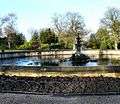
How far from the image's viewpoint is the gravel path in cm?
1556

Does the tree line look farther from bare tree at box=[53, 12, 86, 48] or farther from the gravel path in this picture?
the gravel path

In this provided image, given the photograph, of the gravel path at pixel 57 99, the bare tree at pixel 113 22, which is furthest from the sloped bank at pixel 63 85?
the bare tree at pixel 113 22

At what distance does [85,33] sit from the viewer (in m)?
88.7

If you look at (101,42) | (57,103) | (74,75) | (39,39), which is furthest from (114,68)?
(39,39)

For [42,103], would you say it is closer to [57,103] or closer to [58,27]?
[57,103]

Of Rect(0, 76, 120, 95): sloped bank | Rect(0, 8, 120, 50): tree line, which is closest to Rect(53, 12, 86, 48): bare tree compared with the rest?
Rect(0, 8, 120, 50): tree line

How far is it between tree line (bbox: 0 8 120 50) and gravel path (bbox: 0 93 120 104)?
55678mm

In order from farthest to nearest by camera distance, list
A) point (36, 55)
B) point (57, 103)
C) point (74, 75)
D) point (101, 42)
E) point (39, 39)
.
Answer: point (39, 39) < point (101, 42) < point (36, 55) < point (74, 75) < point (57, 103)

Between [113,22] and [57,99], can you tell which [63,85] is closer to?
[57,99]

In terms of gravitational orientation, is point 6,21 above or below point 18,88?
above

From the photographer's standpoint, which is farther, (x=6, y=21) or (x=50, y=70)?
(x=6, y=21)

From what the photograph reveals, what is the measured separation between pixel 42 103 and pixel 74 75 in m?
7.89

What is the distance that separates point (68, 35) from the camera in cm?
8269

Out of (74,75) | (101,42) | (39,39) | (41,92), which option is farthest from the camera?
(39,39)
